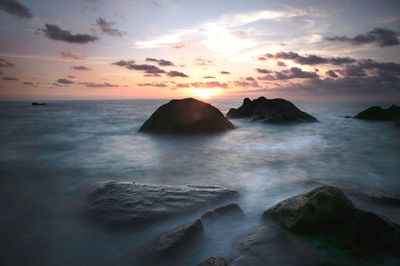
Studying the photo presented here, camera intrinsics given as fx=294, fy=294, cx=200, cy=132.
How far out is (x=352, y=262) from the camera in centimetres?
443

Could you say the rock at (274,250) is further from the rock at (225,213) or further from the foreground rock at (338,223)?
the rock at (225,213)

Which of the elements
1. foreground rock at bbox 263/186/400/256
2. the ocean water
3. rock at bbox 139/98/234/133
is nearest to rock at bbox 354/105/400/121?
the ocean water

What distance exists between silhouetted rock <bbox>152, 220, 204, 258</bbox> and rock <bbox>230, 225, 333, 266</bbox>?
0.79m

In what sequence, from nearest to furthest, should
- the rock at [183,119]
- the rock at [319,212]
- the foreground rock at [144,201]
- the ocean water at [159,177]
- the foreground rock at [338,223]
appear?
1. the foreground rock at [338,223]
2. the rock at [319,212]
3. the ocean water at [159,177]
4. the foreground rock at [144,201]
5. the rock at [183,119]

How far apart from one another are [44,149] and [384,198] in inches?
648

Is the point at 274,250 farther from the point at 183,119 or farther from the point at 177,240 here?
the point at 183,119

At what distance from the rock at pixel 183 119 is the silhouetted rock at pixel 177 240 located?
16.0 meters

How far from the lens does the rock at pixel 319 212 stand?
17.4 ft

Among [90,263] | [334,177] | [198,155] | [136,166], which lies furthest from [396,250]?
[198,155]

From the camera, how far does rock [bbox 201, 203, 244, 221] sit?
6425 millimetres

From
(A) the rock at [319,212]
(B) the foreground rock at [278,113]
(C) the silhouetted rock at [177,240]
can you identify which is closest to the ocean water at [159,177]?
(C) the silhouetted rock at [177,240]

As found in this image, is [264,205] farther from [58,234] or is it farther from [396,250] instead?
[58,234]

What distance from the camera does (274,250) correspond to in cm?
493

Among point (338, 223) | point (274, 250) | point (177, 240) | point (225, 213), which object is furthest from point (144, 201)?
point (338, 223)
